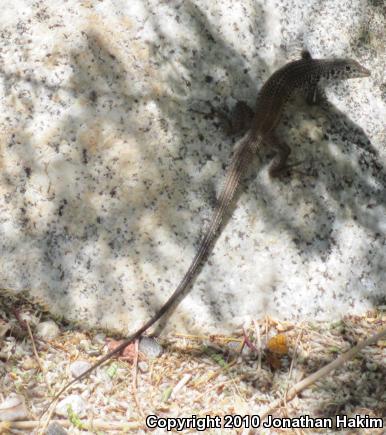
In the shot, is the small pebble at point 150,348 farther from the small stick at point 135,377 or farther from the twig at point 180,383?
the twig at point 180,383

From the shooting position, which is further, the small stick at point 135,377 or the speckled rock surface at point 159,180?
the speckled rock surface at point 159,180

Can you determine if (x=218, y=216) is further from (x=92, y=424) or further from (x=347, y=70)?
(x=347, y=70)

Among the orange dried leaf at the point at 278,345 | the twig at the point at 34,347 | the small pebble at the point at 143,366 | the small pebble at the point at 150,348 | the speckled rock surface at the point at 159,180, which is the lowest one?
the twig at the point at 34,347

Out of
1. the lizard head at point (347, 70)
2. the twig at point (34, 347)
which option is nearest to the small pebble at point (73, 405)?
the twig at point (34, 347)

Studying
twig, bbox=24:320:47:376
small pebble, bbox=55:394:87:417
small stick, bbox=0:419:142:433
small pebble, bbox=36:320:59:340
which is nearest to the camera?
small stick, bbox=0:419:142:433

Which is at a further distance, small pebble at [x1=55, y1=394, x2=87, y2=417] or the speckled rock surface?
the speckled rock surface

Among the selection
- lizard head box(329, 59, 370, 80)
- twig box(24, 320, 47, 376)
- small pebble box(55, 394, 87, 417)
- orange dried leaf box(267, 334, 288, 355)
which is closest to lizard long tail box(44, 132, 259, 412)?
small pebble box(55, 394, 87, 417)

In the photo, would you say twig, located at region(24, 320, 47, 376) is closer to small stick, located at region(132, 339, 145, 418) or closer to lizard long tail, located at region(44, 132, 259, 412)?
lizard long tail, located at region(44, 132, 259, 412)

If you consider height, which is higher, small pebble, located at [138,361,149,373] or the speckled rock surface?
the speckled rock surface

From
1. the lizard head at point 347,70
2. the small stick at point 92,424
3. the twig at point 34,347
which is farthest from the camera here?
the lizard head at point 347,70
